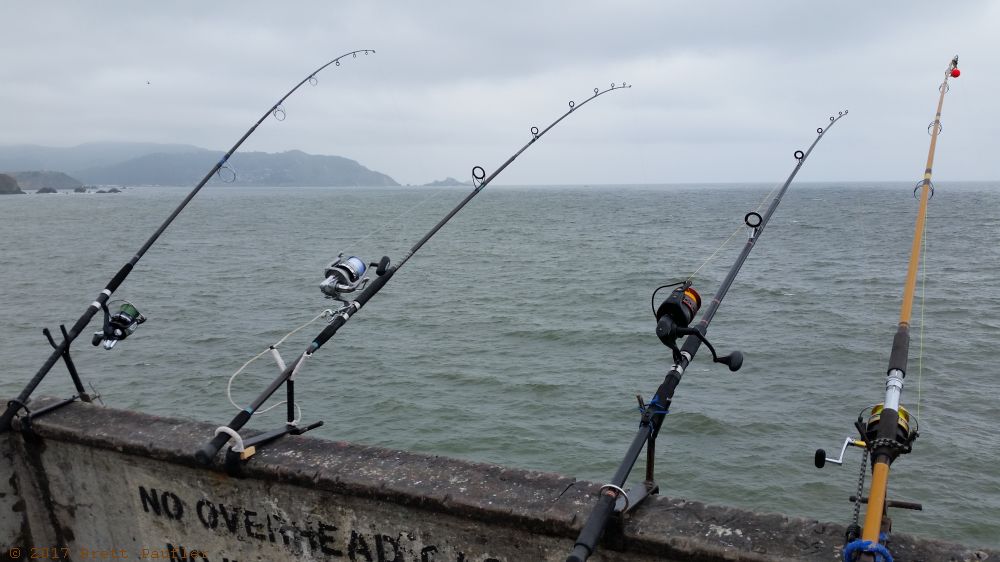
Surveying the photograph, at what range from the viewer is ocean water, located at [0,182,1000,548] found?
30.3 ft

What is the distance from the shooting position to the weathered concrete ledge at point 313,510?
258 centimetres

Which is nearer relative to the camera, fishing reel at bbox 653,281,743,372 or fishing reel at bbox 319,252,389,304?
fishing reel at bbox 653,281,743,372

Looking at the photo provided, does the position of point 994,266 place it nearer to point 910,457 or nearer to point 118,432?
point 910,457

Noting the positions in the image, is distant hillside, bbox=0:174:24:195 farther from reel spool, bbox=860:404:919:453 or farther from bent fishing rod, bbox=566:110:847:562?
reel spool, bbox=860:404:919:453

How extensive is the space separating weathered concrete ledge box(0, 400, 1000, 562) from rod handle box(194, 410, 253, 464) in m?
0.16

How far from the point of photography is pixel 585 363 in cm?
1325

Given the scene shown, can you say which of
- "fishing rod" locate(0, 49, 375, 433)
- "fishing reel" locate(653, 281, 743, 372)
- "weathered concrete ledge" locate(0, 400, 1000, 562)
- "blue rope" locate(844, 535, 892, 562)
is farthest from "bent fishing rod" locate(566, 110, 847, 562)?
"fishing rod" locate(0, 49, 375, 433)

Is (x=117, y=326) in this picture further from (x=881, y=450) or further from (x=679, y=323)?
(x=881, y=450)

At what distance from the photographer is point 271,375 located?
479 inches

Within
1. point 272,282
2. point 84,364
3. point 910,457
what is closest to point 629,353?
point 910,457

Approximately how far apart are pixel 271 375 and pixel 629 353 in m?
6.34

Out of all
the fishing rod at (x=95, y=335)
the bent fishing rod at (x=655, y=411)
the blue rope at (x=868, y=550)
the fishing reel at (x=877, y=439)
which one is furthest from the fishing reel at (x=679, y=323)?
the fishing rod at (x=95, y=335)

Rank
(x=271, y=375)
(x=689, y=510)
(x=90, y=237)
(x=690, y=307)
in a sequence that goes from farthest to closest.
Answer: (x=90, y=237), (x=271, y=375), (x=690, y=307), (x=689, y=510)

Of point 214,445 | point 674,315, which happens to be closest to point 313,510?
point 214,445
